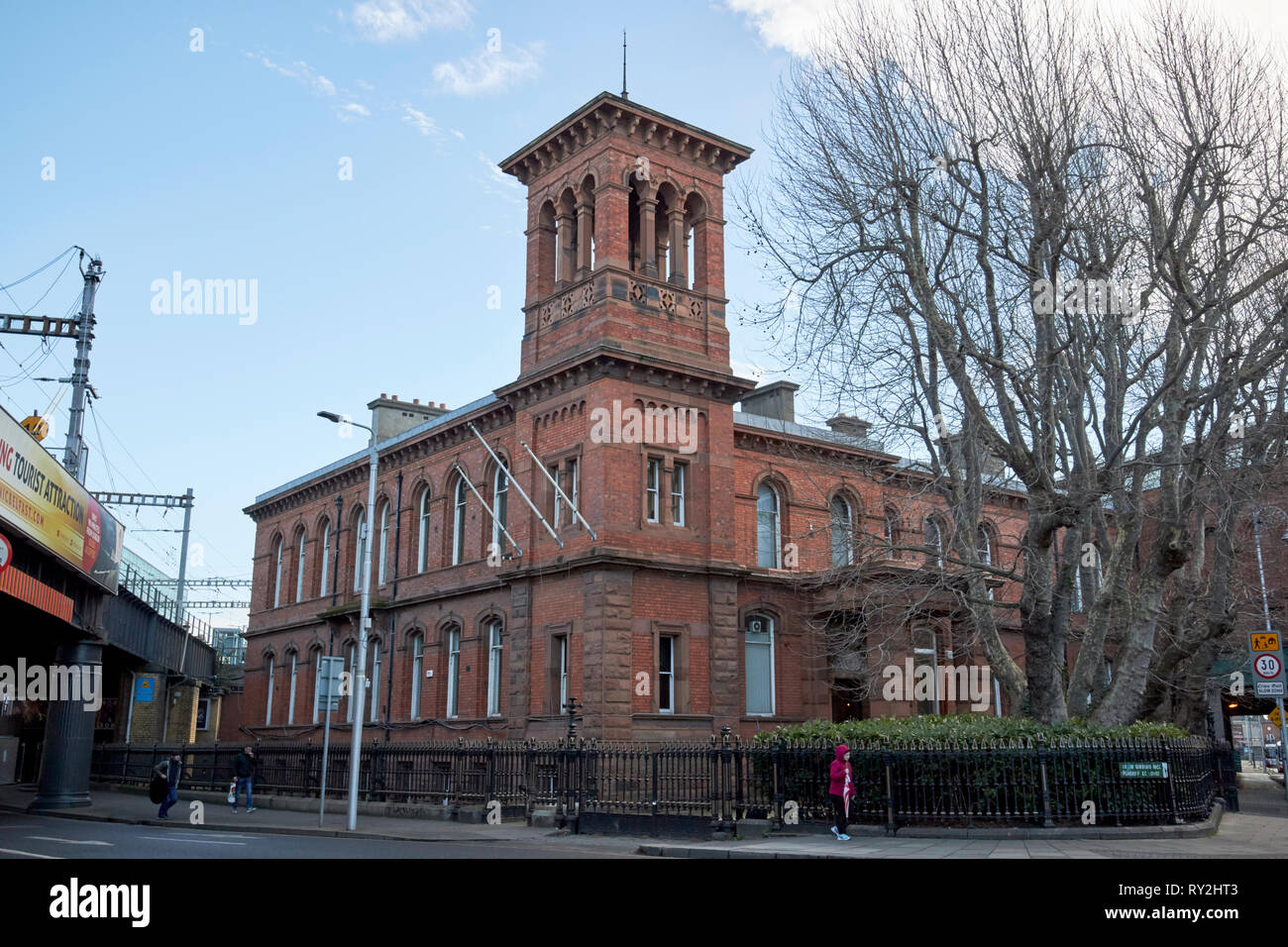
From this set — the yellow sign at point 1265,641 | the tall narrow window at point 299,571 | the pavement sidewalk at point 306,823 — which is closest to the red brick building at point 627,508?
the pavement sidewalk at point 306,823

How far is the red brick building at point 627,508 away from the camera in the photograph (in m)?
27.0

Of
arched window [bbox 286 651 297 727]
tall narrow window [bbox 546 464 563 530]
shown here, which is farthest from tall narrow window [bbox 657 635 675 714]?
arched window [bbox 286 651 297 727]

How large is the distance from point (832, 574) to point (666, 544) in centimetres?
526

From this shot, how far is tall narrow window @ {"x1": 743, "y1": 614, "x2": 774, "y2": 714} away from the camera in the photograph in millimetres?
29891

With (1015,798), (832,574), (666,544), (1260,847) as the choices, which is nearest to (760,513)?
(666,544)

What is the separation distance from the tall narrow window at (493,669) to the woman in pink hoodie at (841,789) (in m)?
15.2

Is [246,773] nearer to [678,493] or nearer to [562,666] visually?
[562,666]

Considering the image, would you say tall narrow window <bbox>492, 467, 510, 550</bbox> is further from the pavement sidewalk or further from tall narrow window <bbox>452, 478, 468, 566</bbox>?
the pavement sidewalk

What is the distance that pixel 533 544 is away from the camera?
29125mm

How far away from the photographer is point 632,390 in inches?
1095

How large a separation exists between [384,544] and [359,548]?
7.32 ft

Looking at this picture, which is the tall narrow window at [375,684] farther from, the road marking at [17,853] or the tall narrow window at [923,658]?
the road marking at [17,853]
